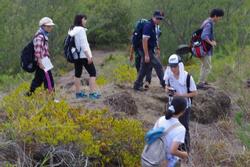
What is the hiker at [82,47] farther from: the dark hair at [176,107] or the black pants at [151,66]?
the dark hair at [176,107]

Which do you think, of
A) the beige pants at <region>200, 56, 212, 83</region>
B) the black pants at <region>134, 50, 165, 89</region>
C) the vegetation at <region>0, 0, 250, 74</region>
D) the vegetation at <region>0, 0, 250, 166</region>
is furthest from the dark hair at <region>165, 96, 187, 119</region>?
the vegetation at <region>0, 0, 250, 74</region>

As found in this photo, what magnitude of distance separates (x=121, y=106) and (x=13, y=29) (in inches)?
337

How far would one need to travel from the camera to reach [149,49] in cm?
1057

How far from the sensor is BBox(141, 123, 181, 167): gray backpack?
6629 millimetres

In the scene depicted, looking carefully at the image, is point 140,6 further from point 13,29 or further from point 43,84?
point 43,84

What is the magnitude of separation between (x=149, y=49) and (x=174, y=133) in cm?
411

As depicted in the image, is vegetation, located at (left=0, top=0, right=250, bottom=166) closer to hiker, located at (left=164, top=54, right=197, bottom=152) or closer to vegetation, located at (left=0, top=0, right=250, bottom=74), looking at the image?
vegetation, located at (left=0, top=0, right=250, bottom=74)

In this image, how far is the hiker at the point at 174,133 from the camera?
6609 mm

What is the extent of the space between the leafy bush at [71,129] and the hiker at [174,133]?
1.27 meters

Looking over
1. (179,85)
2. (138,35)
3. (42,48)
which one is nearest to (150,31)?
(138,35)

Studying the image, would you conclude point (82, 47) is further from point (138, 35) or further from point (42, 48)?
point (138, 35)

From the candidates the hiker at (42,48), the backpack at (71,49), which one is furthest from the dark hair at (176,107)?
the backpack at (71,49)

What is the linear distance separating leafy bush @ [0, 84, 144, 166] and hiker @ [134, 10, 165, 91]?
2.29 metres

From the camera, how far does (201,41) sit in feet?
36.6
